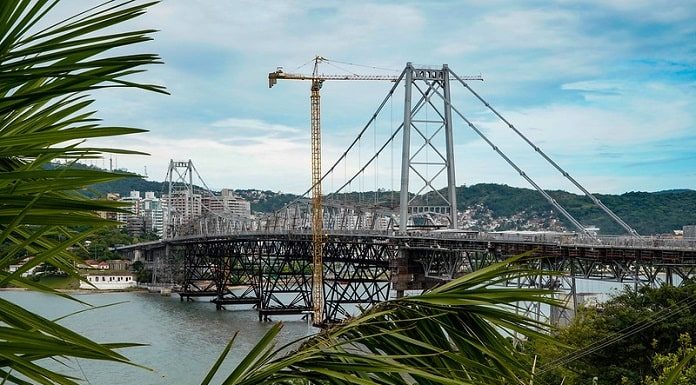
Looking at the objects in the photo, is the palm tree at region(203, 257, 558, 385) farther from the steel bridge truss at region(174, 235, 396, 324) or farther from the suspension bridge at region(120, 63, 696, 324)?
the steel bridge truss at region(174, 235, 396, 324)

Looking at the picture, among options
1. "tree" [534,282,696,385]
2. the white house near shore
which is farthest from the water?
the white house near shore

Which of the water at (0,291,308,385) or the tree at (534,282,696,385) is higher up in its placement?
the tree at (534,282,696,385)

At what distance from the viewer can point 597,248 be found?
88.0ft

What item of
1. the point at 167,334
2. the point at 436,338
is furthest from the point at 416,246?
the point at 436,338

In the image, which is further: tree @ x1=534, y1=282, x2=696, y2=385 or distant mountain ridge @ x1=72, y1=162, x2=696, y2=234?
distant mountain ridge @ x1=72, y1=162, x2=696, y2=234

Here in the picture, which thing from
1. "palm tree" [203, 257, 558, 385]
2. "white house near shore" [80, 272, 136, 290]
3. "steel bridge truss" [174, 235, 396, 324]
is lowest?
"white house near shore" [80, 272, 136, 290]

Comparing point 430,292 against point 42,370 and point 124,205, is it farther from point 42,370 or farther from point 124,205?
point 42,370

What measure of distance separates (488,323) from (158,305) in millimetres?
65380

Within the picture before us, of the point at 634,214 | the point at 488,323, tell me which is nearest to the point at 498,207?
the point at 634,214

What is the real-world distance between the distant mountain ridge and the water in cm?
1548

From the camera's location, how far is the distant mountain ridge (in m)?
79.1

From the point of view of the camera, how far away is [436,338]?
219 centimetres

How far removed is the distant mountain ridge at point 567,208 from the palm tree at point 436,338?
66.3 m

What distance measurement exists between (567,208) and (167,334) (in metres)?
63.8
